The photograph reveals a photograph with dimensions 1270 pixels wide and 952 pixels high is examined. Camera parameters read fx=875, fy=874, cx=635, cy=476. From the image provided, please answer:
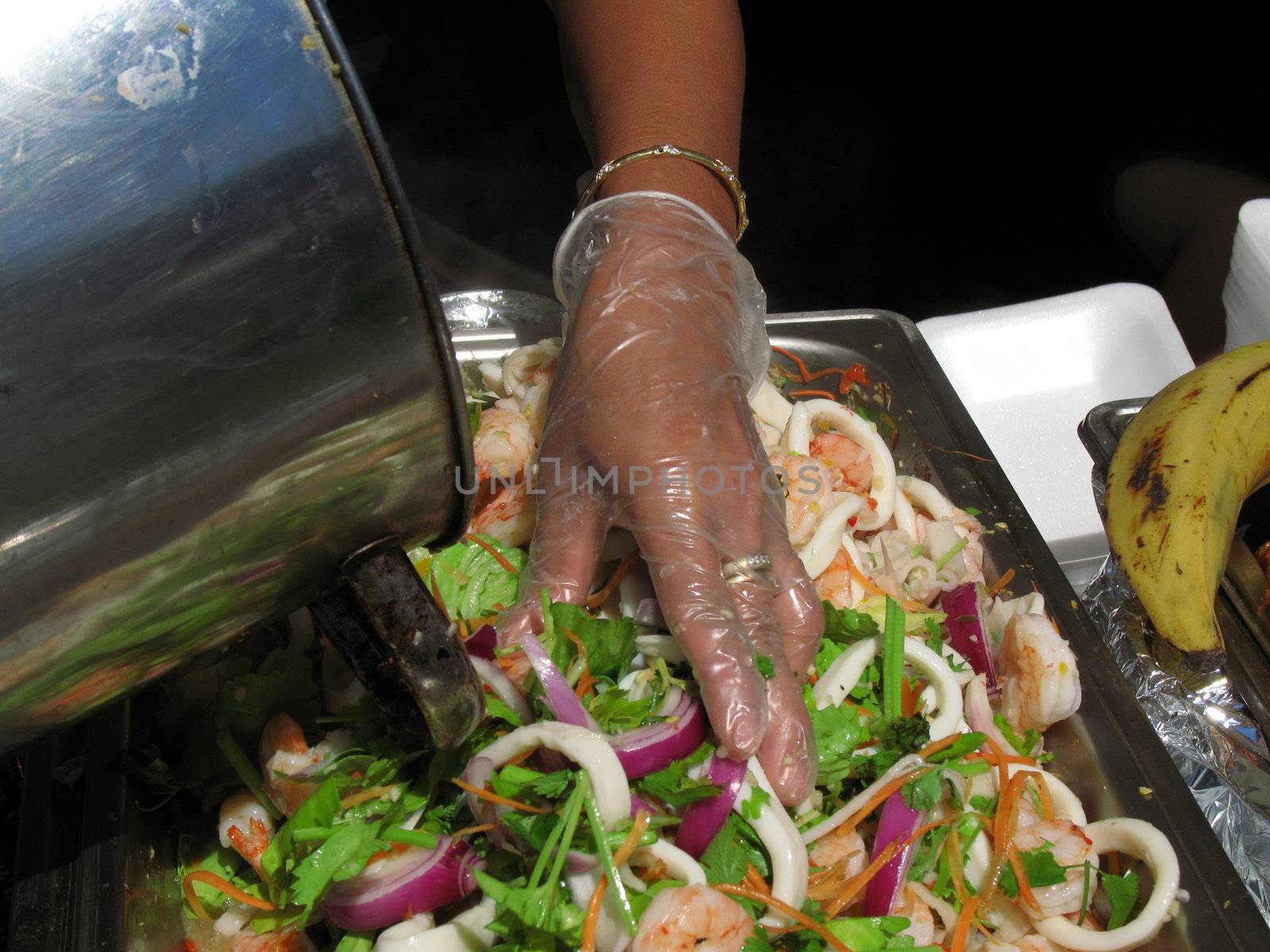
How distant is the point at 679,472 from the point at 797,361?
84cm

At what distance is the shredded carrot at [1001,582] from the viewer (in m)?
1.76

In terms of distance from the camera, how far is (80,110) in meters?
0.66

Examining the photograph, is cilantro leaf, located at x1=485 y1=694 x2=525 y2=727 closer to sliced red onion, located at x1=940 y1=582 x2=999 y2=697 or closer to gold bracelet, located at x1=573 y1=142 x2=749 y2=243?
sliced red onion, located at x1=940 y1=582 x2=999 y2=697

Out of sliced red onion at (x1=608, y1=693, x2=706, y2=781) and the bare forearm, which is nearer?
sliced red onion at (x1=608, y1=693, x2=706, y2=781)

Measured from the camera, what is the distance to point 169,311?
0.68 meters

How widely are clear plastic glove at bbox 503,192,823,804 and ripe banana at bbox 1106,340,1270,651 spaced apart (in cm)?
64

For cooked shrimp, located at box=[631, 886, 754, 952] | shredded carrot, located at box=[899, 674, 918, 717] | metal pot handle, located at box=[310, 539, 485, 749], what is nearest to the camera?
metal pot handle, located at box=[310, 539, 485, 749]

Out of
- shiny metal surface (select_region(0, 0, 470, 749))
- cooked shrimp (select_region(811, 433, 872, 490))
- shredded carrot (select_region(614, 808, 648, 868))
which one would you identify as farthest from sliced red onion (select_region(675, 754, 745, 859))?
cooked shrimp (select_region(811, 433, 872, 490))

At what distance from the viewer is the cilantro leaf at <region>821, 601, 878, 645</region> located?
1.55 m

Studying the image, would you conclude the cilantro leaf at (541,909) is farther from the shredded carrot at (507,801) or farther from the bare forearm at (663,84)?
the bare forearm at (663,84)

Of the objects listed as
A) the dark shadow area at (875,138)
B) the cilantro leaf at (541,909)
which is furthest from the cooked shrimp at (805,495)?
the dark shadow area at (875,138)

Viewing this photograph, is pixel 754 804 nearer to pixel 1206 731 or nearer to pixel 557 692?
pixel 557 692

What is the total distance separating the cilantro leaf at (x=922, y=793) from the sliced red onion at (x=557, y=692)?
497 millimetres

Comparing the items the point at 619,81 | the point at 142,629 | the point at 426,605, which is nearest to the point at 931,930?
the point at 426,605
